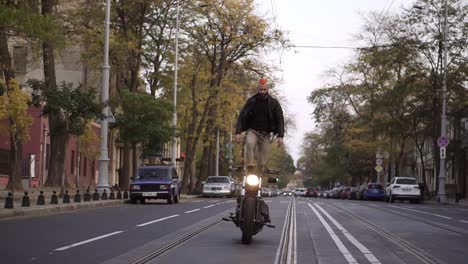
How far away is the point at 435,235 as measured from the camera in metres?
14.9

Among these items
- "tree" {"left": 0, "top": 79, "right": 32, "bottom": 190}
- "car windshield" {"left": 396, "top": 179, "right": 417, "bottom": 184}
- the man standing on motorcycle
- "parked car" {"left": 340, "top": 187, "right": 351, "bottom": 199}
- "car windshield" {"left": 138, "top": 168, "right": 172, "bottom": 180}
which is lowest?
"parked car" {"left": 340, "top": 187, "right": 351, "bottom": 199}

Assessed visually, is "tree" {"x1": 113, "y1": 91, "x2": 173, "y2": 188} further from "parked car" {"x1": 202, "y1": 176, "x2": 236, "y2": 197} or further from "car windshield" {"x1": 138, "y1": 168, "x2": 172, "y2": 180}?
"parked car" {"x1": 202, "y1": 176, "x2": 236, "y2": 197}

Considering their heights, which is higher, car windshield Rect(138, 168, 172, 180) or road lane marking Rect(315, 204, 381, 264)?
car windshield Rect(138, 168, 172, 180)

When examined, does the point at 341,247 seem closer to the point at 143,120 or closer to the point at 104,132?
the point at 104,132

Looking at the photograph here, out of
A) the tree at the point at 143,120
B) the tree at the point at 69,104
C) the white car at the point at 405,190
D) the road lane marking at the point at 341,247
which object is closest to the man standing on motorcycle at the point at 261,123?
the road lane marking at the point at 341,247

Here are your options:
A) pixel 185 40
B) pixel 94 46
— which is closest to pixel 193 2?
pixel 185 40

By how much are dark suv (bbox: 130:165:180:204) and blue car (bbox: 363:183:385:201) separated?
2603 centimetres

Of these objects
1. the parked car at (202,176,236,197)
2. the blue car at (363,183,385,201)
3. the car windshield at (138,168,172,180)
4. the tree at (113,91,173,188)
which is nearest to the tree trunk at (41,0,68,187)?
the car windshield at (138,168,172,180)

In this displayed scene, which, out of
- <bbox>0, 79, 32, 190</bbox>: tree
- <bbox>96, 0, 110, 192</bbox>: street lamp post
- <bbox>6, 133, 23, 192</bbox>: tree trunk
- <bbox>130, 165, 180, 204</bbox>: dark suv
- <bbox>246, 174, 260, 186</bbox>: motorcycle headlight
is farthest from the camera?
<bbox>130, 165, 180, 204</bbox>: dark suv

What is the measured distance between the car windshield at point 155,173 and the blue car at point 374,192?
26.5 meters

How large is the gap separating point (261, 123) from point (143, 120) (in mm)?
27699

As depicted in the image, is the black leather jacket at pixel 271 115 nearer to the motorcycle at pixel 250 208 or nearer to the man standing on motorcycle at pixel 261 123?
the man standing on motorcycle at pixel 261 123

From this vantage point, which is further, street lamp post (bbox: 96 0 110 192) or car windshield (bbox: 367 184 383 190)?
car windshield (bbox: 367 184 383 190)

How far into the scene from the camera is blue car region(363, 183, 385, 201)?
2188 inches
